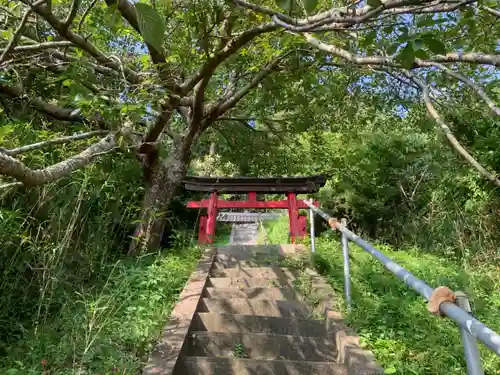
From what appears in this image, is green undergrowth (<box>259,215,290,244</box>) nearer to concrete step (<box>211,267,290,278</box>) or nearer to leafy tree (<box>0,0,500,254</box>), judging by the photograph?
leafy tree (<box>0,0,500,254</box>)

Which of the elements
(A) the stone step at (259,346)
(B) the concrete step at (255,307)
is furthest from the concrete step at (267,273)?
(A) the stone step at (259,346)

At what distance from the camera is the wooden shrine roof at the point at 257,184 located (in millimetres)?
7352

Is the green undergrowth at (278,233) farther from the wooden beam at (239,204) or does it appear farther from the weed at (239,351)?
the weed at (239,351)

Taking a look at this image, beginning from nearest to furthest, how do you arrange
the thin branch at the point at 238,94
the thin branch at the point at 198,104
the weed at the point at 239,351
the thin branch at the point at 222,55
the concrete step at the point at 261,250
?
the weed at the point at 239,351 → the thin branch at the point at 222,55 → the thin branch at the point at 198,104 → the thin branch at the point at 238,94 → the concrete step at the point at 261,250

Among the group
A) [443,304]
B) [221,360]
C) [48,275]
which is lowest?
[221,360]

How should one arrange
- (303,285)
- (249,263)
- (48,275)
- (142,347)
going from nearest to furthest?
(142,347), (48,275), (303,285), (249,263)

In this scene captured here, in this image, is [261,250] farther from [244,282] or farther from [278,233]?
[278,233]

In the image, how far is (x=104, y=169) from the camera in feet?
Answer: 15.9

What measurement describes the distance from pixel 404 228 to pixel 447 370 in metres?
6.72

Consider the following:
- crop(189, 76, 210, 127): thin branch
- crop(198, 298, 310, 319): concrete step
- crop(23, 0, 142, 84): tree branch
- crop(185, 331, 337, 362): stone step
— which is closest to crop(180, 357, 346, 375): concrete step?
crop(185, 331, 337, 362): stone step

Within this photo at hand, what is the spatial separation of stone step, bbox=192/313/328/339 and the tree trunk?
200 cm

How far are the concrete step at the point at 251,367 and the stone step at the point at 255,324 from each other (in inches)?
23.6

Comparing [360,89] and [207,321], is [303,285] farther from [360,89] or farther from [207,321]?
[360,89]

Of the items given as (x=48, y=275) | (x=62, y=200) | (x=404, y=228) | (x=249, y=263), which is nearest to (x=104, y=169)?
Answer: (x=62, y=200)
